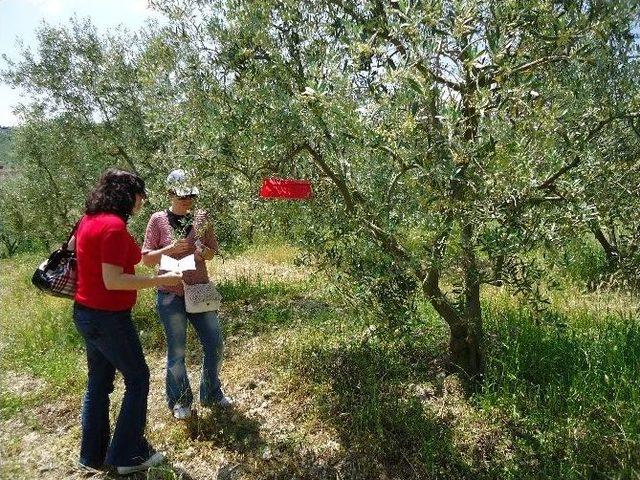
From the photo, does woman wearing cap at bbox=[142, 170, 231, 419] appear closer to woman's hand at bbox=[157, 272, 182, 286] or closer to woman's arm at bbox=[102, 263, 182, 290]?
woman's hand at bbox=[157, 272, 182, 286]

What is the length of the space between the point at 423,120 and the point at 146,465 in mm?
3455

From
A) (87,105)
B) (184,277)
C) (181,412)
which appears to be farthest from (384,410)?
(87,105)

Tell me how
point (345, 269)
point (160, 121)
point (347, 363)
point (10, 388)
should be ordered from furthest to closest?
point (10, 388)
point (347, 363)
point (345, 269)
point (160, 121)

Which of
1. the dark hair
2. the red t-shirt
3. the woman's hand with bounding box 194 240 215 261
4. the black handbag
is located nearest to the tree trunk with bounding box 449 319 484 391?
the woman's hand with bounding box 194 240 215 261

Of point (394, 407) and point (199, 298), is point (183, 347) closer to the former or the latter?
point (199, 298)

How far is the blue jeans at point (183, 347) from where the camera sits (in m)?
4.58

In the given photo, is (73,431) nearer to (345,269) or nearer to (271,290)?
(345,269)

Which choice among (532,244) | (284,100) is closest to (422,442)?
(532,244)

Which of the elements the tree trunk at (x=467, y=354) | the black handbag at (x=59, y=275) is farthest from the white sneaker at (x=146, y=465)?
the tree trunk at (x=467, y=354)

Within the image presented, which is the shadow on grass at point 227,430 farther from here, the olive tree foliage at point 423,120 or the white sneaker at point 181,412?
the olive tree foliage at point 423,120

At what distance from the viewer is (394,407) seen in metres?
4.57

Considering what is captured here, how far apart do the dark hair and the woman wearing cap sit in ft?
1.77

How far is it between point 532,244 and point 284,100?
81.6 inches

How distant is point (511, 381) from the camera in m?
4.56
